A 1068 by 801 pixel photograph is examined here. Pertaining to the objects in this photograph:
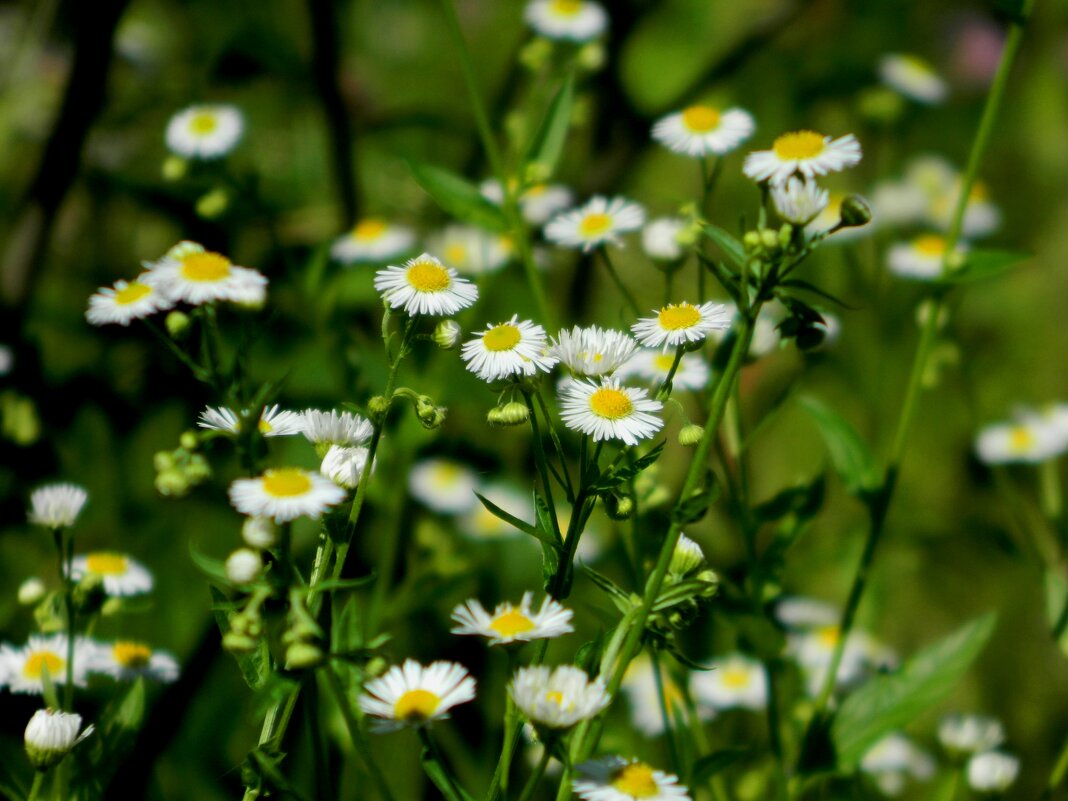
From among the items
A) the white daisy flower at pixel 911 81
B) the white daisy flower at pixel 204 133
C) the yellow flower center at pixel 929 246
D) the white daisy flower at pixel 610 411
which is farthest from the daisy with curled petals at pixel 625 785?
the white daisy flower at pixel 911 81

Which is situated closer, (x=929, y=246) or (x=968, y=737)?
(x=968, y=737)

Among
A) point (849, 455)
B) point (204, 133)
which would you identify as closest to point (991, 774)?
point (849, 455)

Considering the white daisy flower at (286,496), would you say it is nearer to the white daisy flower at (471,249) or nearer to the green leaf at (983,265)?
the green leaf at (983,265)

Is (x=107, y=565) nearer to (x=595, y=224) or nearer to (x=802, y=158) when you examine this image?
(x=595, y=224)

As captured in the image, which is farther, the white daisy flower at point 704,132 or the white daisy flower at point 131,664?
the white daisy flower at point 704,132

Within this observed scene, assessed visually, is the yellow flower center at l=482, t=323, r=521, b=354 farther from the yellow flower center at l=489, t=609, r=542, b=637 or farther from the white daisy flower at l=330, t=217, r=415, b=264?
the white daisy flower at l=330, t=217, r=415, b=264

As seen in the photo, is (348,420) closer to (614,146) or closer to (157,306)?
(157,306)

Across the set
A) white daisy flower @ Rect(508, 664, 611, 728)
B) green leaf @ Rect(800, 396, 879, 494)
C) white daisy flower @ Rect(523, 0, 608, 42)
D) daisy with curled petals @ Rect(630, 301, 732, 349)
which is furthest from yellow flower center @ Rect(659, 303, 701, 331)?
white daisy flower @ Rect(523, 0, 608, 42)
